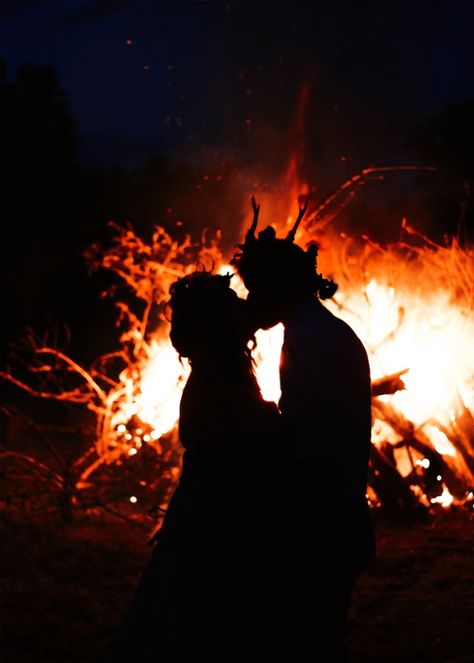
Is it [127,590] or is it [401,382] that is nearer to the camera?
[127,590]

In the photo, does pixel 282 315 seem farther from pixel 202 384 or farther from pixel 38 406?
pixel 38 406

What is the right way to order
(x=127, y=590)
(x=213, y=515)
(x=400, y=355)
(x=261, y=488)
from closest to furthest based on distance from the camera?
(x=261, y=488), (x=213, y=515), (x=127, y=590), (x=400, y=355)

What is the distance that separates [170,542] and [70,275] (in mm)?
14711

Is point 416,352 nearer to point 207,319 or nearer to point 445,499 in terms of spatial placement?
point 445,499

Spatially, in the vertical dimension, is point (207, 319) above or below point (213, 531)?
above

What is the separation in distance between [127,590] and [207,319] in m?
3.45

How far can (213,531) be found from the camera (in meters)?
2.92

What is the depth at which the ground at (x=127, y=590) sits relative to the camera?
4.80 m

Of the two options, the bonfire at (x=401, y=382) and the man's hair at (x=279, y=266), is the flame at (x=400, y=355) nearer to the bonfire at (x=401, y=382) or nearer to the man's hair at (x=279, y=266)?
the bonfire at (x=401, y=382)

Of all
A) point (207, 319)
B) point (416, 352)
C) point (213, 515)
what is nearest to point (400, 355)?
point (416, 352)

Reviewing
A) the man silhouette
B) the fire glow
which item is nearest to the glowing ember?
the fire glow

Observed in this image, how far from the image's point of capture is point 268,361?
7.04 m

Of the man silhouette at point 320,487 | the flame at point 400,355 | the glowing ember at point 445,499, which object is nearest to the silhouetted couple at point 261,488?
the man silhouette at point 320,487

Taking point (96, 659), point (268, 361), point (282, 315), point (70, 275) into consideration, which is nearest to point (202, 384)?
point (282, 315)
